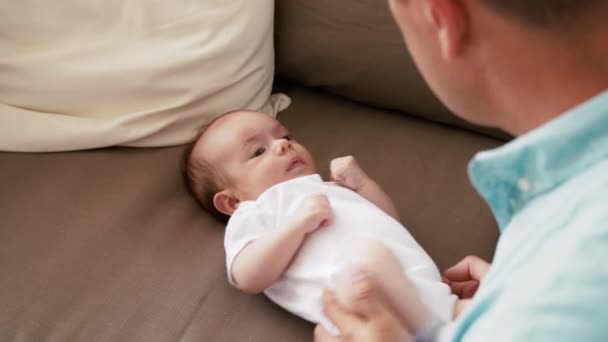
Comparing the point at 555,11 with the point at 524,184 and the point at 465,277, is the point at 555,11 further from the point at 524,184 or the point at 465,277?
A: the point at 465,277

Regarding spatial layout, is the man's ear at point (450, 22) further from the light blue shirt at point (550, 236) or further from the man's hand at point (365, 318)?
the man's hand at point (365, 318)

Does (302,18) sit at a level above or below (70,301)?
above

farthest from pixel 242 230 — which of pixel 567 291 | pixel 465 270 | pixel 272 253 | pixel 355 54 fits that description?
pixel 567 291

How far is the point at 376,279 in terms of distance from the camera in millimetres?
806

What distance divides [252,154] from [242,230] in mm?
197

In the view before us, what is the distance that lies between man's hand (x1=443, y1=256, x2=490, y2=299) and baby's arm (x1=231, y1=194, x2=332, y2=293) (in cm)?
21

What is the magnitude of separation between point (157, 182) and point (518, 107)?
2.49 ft

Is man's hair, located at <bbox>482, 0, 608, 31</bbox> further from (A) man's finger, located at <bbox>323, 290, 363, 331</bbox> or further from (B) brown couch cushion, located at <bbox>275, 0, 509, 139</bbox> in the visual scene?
(B) brown couch cushion, located at <bbox>275, 0, 509, 139</bbox>

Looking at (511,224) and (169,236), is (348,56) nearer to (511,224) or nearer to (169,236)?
(169,236)

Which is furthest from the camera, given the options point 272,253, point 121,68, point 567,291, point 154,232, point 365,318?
point 121,68

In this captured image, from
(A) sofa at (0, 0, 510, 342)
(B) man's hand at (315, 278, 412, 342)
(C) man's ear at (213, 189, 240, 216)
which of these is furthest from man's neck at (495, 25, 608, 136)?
(C) man's ear at (213, 189, 240, 216)

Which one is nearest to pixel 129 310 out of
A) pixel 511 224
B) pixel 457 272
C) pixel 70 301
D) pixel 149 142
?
pixel 70 301

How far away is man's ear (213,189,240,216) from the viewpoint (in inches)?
41.4

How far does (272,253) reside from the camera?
870 mm
